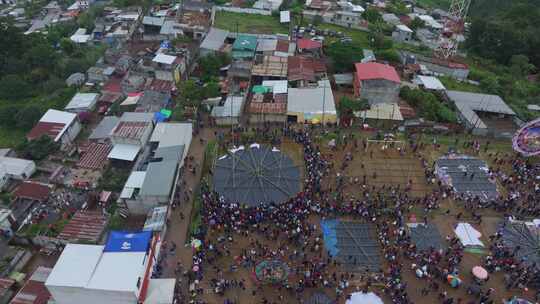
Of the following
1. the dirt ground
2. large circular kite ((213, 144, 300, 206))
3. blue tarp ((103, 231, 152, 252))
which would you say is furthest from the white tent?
blue tarp ((103, 231, 152, 252))

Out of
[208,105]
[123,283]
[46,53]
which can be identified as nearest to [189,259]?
[123,283]

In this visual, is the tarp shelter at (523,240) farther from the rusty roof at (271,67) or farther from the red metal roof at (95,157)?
the red metal roof at (95,157)

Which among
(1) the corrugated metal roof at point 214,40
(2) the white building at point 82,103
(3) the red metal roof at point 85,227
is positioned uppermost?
(1) the corrugated metal roof at point 214,40

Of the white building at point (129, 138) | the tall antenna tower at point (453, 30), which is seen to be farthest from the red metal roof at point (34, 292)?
the tall antenna tower at point (453, 30)

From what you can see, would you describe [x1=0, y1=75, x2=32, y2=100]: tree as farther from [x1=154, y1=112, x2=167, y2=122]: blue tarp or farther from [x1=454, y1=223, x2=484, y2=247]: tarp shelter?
[x1=454, y1=223, x2=484, y2=247]: tarp shelter

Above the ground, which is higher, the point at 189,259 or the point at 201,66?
the point at 201,66

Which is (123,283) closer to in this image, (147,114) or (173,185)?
(173,185)
